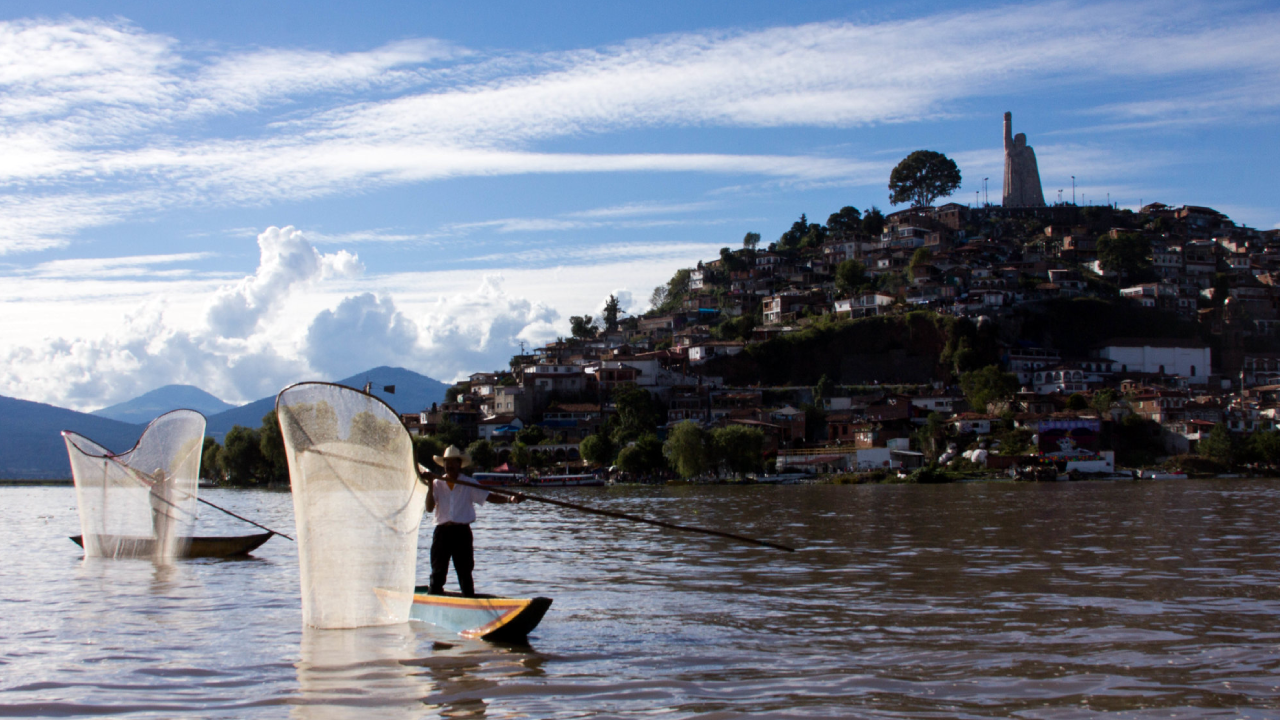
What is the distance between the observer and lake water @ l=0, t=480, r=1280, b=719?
8.68m

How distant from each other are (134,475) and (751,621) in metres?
13.8

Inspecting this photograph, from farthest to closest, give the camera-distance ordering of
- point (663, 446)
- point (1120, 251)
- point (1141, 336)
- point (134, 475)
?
point (1120, 251) < point (1141, 336) < point (663, 446) < point (134, 475)

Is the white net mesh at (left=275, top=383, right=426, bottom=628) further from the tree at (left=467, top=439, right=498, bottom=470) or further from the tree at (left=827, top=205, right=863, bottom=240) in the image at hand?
the tree at (left=827, top=205, right=863, bottom=240)

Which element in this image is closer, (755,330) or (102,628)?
(102,628)

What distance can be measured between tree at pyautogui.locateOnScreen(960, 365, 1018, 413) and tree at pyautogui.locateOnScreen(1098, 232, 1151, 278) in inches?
1544

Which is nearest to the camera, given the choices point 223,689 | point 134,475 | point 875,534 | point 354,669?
point 223,689

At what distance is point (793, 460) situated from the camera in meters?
80.6

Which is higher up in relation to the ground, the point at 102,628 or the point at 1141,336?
the point at 1141,336

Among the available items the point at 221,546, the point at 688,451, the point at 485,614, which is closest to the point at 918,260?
the point at 688,451

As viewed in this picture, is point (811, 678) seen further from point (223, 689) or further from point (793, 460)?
point (793, 460)

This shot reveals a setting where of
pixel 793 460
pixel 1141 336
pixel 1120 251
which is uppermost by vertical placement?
pixel 1120 251

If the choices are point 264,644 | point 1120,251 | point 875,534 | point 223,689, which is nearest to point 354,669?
point 223,689

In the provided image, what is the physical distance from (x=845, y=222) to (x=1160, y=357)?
57.0 meters

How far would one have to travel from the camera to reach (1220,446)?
249ft
